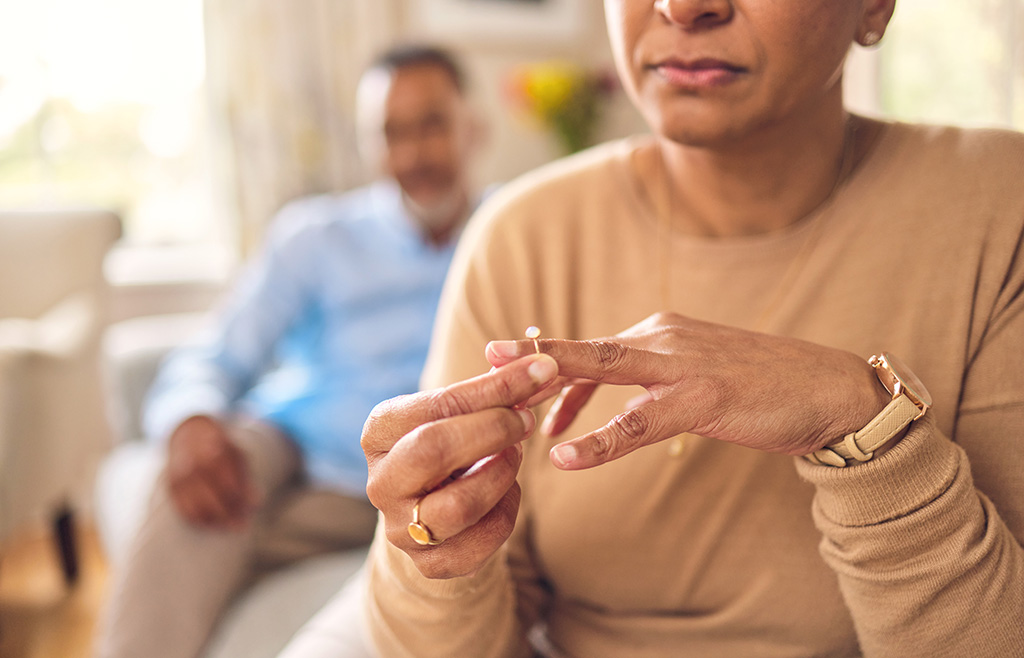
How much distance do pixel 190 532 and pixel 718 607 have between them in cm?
91

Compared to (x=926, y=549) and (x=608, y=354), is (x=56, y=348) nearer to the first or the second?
(x=608, y=354)

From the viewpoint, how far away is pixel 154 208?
329 cm

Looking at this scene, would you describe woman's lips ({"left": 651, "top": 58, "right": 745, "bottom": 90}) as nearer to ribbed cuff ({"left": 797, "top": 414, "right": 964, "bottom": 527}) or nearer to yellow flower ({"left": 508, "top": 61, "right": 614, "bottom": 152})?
ribbed cuff ({"left": 797, "top": 414, "right": 964, "bottom": 527})

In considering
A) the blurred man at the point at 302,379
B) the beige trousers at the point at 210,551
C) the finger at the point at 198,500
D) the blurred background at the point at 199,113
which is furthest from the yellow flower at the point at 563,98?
the finger at the point at 198,500

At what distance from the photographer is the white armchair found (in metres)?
1.93

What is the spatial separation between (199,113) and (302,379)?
183cm

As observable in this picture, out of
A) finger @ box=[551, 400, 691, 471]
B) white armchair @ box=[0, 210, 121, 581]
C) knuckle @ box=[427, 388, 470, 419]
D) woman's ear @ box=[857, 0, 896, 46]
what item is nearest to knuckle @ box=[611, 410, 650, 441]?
finger @ box=[551, 400, 691, 471]

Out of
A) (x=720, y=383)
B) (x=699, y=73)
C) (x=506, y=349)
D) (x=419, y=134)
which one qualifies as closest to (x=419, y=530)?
(x=506, y=349)

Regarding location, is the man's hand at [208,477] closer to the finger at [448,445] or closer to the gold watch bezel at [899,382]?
the finger at [448,445]

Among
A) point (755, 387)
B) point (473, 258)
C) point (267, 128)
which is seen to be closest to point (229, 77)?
point (267, 128)

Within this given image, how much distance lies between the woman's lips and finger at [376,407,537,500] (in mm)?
360

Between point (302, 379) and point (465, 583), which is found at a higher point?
point (465, 583)

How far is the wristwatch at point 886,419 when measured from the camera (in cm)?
59

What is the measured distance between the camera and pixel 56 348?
2.04 metres
